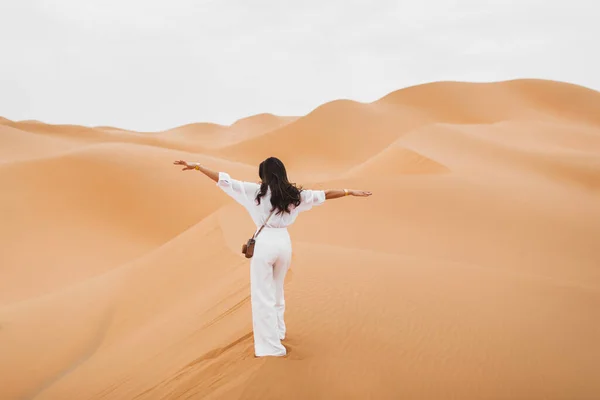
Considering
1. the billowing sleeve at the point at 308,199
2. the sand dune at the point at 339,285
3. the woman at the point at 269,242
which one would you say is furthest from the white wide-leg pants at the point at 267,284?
the billowing sleeve at the point at 308,199

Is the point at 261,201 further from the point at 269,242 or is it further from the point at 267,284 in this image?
the point at 267,284

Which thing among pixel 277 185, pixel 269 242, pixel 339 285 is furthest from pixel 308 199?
pixel 339 285

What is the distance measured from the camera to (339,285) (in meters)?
5.32

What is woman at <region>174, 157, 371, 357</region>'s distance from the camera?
12.8 ft

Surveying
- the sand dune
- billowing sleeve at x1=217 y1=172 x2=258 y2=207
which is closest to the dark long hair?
billowing sleeve at x1=217 y1=172 x2=258 y2=207

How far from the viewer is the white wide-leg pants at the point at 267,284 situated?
3885mm

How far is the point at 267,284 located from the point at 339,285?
1.57m

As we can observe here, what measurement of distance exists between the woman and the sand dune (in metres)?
0.24

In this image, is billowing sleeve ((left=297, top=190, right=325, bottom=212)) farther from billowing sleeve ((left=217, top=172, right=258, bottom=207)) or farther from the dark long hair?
billowing sleeve ((left=217, top=172, right=258, bottom=207))

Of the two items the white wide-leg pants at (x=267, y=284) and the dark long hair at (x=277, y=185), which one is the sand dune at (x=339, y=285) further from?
the dark long hair at (x=277, y=185)

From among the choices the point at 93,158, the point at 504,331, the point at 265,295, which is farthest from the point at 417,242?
the point at 93,158

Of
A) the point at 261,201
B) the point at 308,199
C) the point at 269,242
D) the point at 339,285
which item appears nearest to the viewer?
the point at 269,242

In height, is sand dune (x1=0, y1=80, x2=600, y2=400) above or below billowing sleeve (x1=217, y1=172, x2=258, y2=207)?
below

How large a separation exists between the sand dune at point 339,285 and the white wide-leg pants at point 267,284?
154 mm
